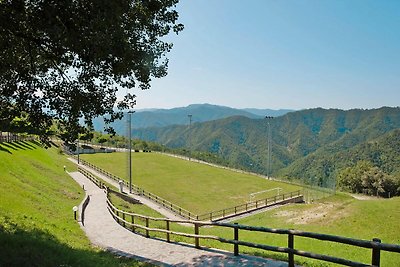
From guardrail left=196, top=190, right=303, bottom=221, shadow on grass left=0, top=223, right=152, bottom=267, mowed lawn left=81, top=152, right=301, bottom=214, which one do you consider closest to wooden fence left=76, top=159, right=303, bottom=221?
guardrail left=196, top=190, right=303, bottom=221

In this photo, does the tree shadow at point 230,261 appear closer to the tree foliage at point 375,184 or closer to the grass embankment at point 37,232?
the grass embankment at point 37,232

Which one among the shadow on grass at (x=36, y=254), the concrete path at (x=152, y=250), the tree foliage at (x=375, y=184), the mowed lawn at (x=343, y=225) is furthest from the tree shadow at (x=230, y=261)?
the tree foliage at (x=375, y=184)

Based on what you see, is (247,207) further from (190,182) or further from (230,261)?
(230,261)

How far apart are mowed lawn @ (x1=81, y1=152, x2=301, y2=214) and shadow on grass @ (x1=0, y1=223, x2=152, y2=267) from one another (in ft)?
111

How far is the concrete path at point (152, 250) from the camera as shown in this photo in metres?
10.7

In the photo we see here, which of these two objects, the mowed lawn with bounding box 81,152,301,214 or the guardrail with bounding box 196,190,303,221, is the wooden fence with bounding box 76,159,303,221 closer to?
the guardrail with bounding box 196,190,303,221

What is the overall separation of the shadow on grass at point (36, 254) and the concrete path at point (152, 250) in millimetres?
1073

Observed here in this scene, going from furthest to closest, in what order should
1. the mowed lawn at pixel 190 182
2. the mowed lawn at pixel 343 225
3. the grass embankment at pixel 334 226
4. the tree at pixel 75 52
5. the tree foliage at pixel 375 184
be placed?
the tree foliage at pixel 375 184 < the mowed lawn at pixel 190 182 < the mowed lawn at pixel 343 225 < the grass embankment at pixel 334 226 < the tree at pixel 75 52

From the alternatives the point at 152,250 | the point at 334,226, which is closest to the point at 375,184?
the point at 334,226

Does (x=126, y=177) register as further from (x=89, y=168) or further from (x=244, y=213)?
(x=244, y=213)

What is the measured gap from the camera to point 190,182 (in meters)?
63.8

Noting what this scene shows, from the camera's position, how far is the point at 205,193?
5581 centimetres

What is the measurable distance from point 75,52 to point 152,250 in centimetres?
779

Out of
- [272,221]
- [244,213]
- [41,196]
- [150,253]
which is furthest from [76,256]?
[244,213]
